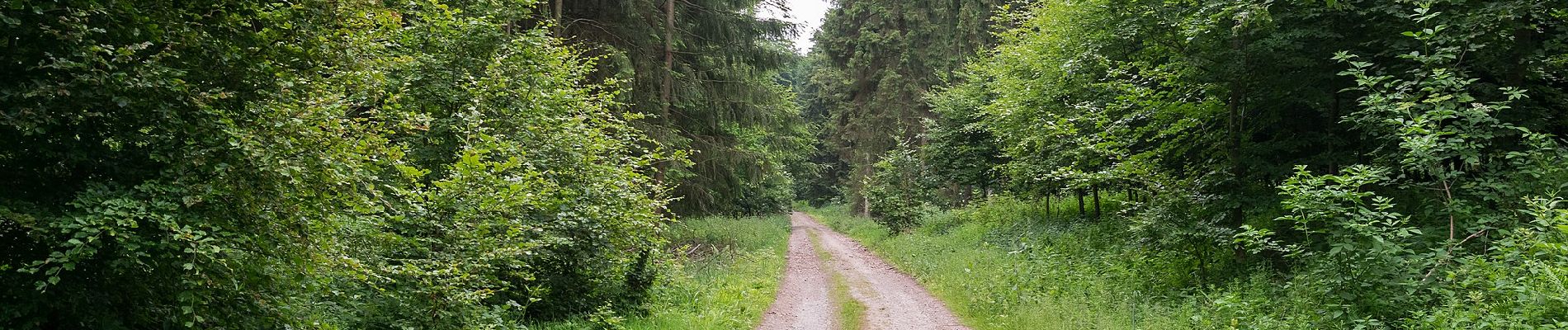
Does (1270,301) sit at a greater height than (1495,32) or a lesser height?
lesser

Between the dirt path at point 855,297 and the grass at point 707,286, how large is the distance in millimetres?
334

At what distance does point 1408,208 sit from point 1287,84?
1.83 meters

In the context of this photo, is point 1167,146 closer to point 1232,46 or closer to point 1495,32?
point 1232,46

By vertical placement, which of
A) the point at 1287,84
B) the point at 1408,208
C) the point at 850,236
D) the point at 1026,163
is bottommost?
the point at 850,236

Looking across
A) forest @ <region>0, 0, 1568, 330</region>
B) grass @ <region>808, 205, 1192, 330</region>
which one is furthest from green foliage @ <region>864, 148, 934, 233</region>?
forest @ <region>0, 0, 1568, 330</region>

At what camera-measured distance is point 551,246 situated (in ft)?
27.4

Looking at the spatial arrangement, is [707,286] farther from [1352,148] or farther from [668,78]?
[1352,148]

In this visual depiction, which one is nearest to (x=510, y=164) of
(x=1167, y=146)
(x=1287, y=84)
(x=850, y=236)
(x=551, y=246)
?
(x=551, y=246)

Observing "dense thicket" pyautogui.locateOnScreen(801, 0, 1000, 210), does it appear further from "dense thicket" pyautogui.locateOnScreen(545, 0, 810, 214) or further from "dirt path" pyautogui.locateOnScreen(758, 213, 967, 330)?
"dirt path" pyautogui.locateOnScreen(758, 213, 967, 330)

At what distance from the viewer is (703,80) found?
62.5 feet

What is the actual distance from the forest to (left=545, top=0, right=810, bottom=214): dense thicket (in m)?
0.23

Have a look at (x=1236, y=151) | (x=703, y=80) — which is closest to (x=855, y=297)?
(x=1236, y=151)

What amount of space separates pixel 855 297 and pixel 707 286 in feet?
7.98

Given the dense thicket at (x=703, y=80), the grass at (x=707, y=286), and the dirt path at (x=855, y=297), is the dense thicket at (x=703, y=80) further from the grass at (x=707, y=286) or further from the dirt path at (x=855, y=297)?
the dirt path at (x=855, y=297)
